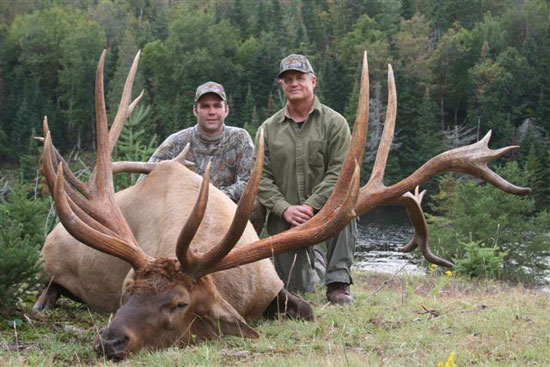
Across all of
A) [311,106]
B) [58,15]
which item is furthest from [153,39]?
[311,106]

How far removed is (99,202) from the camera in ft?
18.8

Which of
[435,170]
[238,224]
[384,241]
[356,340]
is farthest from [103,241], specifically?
[384,241]

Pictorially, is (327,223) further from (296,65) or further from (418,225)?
(296,65)

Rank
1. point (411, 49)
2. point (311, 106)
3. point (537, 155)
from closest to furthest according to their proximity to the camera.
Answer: point (311, 106) < point (537, 155) < point (411, 49)

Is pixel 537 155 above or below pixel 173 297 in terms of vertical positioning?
below

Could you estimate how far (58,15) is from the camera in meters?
98.9

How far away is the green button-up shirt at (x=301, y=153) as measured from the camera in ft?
22.9

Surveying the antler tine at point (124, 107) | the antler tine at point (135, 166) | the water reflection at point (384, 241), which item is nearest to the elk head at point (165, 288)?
the antler tine at point (124, 107)

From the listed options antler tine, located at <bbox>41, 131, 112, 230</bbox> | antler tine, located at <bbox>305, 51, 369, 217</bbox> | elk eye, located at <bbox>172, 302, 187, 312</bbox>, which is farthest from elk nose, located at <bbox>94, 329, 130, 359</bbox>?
antler tine, located at <bbox>305, 51, 369, 217</bbox>

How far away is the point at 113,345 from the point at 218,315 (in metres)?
0.75

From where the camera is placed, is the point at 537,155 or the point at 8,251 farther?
the point at 537,155

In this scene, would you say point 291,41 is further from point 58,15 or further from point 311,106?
point 311,106

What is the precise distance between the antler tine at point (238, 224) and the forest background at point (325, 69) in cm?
4517

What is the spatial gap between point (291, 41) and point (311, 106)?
288ft
